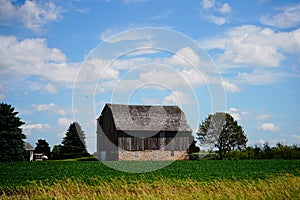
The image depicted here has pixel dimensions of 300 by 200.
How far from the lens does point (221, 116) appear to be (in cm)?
6338

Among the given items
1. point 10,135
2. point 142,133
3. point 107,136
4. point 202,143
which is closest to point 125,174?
point 142,133

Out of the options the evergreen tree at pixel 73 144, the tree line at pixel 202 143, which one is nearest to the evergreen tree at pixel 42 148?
the tree line at pixel 202 143

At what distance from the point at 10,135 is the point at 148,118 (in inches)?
680

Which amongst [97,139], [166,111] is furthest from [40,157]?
[166,111]

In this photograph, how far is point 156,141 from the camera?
5138 cm

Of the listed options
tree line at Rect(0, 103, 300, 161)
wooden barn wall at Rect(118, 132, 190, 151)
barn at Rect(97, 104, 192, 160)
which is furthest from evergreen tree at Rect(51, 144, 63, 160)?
wooden barn wall at Rect(118, 132, 190, 151)

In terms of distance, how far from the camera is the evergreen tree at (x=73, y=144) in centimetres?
6712

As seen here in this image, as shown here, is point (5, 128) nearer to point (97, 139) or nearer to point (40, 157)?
point (97, 139)

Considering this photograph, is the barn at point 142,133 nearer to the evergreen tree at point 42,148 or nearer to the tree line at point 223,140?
the tree line at point 223,140

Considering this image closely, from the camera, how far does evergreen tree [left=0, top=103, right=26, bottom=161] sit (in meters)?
49.3

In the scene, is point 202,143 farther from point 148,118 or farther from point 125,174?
point 125,174

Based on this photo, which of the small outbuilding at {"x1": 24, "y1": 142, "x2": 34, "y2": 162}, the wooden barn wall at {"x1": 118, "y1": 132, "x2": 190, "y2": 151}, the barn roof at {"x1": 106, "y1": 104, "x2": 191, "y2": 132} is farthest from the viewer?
the small outbuilding at {"x1": 24, "y1": 142, "x2": 34, "y2": 162}

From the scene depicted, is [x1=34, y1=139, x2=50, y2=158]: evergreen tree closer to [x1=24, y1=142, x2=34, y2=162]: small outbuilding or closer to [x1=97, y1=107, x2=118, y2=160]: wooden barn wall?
[x1=24, y1=142, x2=34, y2=162]: small outbuilding

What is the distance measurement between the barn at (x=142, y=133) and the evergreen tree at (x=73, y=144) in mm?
13608
